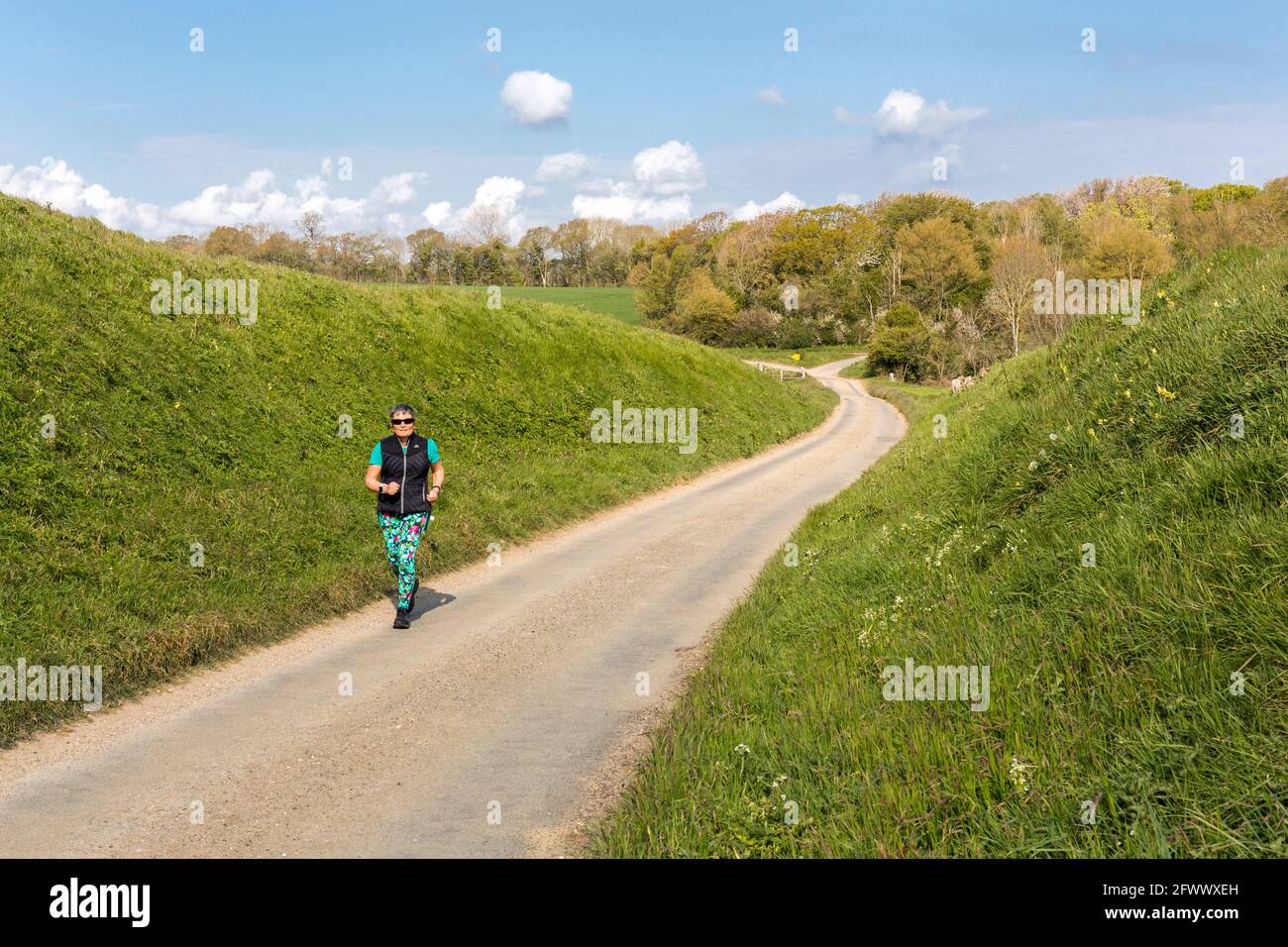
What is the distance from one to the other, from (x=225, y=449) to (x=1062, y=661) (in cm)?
1312

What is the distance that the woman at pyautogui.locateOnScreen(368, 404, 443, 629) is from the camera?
10719 millimetres

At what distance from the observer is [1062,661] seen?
5.55 m

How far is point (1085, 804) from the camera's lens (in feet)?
13.9

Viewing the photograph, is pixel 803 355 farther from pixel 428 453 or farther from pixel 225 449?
pixel 428 453

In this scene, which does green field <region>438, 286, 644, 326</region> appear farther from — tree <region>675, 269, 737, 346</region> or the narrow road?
the narrow road

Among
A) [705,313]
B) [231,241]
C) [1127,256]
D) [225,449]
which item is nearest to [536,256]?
[705,313]

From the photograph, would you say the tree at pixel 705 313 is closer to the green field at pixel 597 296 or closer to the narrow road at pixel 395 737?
the green field at pixel 597 296

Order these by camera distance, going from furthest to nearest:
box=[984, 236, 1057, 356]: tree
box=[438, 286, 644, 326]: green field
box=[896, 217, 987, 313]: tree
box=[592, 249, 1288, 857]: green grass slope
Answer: box=[438, 286, 644, 326]: green field, box=[896, 217, 987, 313]: tree, box=[984, 236, 1057, 356]: tree, box=[592, 249, 1288, 857]: green grass slope

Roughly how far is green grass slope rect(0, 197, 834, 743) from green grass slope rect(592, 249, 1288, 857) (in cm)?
567

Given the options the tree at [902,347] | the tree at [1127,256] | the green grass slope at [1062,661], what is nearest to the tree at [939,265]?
the tree at [902,347]

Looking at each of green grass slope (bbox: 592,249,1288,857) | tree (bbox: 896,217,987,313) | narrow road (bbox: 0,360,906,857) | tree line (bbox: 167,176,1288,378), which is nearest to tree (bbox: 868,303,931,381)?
tree line (bbox: 167,176,1288,378)

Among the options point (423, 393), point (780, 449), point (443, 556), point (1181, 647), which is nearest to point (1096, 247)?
point (780, 449)

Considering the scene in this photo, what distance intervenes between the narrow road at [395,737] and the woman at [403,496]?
58cm

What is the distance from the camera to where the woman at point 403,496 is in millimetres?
10719
